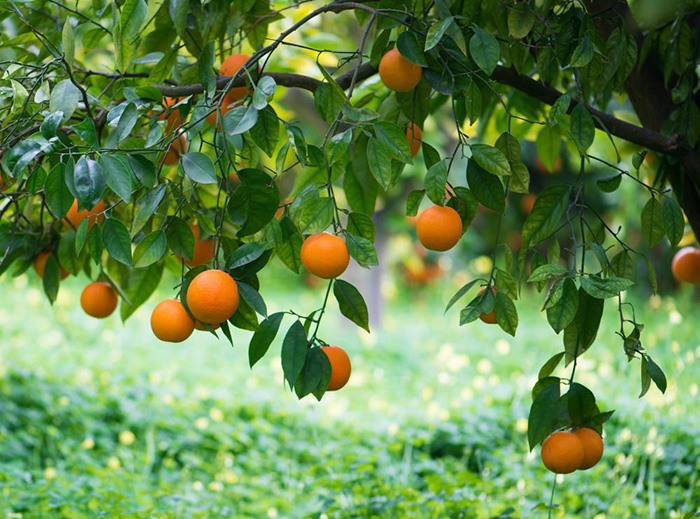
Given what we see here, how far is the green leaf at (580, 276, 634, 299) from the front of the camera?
3.12 ft

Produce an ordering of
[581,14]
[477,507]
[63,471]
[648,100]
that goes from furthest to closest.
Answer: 1. [63,471]
2. [477,507]
3. [648,100]
4. [581,14]

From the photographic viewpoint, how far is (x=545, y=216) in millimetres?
1147

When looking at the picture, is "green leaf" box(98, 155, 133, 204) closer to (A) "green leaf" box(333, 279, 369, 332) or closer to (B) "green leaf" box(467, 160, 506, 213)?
(A) "green leaf" box(333, 279, 369, 332)

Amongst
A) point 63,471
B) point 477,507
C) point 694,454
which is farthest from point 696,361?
point 63,471

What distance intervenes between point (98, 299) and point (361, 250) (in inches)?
27.5

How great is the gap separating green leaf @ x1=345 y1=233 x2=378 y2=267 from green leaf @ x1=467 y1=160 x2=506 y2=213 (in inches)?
8.4

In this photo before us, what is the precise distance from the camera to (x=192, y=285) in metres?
0.96

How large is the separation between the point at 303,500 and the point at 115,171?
4.67 feet

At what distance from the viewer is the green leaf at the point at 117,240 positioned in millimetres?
964

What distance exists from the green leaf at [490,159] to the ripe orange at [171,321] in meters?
0.46

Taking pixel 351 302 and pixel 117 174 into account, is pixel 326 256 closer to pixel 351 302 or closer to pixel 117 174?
pixel 351 302

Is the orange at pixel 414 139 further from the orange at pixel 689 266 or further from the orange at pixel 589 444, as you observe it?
the orange at pixel 689 266

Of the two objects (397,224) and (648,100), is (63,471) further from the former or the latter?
(397,224)

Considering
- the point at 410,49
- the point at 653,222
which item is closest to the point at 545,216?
the point at 653,222
